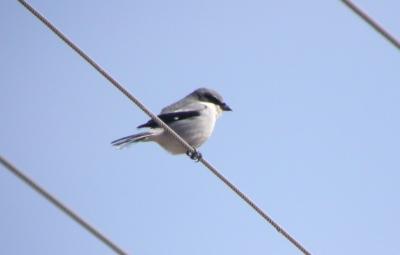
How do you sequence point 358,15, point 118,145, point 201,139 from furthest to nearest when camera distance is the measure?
point 201,139, point 118,145, point 358,15

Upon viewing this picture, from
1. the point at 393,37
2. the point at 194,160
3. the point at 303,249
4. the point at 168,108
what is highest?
the point at 168,108

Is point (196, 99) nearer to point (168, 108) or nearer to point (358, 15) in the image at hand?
point (168, 108)

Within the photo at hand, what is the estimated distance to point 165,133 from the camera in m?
9.71

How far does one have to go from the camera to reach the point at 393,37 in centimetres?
463

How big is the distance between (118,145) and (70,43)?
13.1ft

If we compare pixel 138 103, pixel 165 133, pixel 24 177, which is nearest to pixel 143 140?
pixel 165 133

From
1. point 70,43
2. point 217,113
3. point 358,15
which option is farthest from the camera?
point 217,113

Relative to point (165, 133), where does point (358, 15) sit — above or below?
below

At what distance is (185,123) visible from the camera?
10047 mm

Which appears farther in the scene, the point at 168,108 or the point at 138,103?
the point at 168,108

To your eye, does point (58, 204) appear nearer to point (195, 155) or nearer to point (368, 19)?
point (368, 19)

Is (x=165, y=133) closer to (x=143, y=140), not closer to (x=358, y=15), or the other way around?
(x=143, y=140)

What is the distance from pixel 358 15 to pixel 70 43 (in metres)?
1.96

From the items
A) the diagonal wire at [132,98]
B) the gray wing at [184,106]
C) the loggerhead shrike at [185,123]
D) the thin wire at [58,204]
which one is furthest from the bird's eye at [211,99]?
the thin wire at [58,204]
